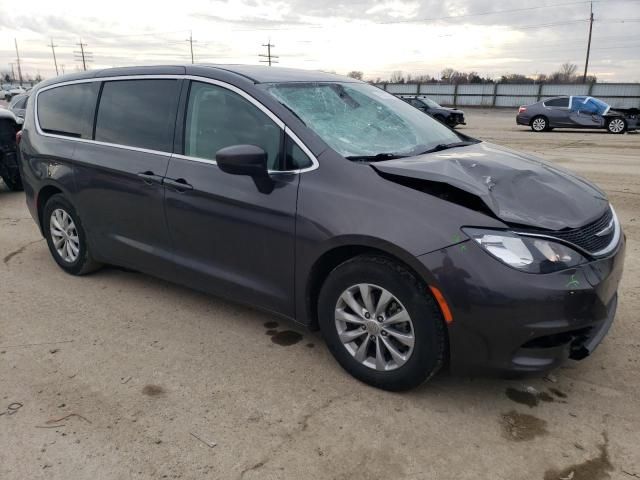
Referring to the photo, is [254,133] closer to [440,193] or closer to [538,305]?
[440,193]

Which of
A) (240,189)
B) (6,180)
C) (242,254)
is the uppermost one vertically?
(240,189)

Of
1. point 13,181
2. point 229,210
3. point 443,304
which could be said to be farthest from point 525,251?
point 13,181

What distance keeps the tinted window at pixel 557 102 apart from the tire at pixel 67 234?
797 inches

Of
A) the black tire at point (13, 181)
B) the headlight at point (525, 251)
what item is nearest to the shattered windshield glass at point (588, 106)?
the black tire at point (13, 181)

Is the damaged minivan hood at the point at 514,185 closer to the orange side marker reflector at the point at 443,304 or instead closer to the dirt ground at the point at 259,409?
the orange side marker reflector at the point at 443,304

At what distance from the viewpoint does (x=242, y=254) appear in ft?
11.1

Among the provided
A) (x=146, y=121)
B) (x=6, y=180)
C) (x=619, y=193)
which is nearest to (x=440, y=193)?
(x=146, y=121)

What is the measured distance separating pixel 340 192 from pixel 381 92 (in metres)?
1.68

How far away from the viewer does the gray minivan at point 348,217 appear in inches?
101

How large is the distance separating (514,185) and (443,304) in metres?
0.83

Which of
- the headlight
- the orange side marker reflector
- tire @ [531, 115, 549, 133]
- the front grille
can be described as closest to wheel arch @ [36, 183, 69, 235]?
the orange side marker reflector

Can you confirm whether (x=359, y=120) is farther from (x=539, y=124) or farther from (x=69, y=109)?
(x=539, y=124)

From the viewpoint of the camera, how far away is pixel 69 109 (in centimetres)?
459

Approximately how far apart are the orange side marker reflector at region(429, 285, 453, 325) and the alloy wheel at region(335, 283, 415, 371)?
191 millimetres
